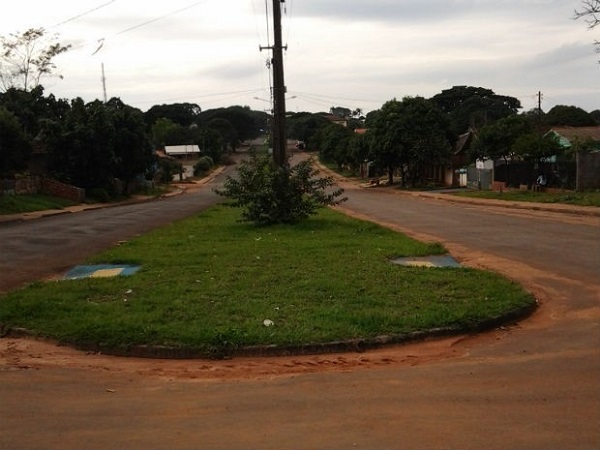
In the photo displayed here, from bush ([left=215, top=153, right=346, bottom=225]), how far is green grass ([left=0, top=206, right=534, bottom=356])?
6.38m

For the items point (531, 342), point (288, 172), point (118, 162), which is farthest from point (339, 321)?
point (118, 162)

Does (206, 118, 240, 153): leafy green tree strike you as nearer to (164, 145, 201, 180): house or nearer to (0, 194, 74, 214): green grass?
(164, 145, 201, 180): house

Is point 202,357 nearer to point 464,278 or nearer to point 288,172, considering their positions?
point 464,278

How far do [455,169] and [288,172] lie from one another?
4401cm

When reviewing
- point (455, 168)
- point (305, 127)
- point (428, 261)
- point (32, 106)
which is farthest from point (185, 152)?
point (428, 261)

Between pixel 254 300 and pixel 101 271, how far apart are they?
14.1 ft

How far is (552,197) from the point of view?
109 ft

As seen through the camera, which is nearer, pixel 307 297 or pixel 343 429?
pixel 343 429

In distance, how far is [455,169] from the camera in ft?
202

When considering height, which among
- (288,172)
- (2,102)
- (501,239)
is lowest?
(501,239)

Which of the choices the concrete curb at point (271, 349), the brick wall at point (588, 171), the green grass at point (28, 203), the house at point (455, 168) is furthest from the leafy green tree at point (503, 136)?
the concrete curb at point (271, 349)

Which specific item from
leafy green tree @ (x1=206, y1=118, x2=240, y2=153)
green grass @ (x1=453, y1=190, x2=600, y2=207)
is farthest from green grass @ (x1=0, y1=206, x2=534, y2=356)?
leafy green tree @ (x1=206, y1=118, x2=240, y2=153)

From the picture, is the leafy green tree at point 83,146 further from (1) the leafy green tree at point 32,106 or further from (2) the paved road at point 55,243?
(2) the paved road at point 55,243

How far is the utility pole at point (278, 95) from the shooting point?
22406 millimetres
